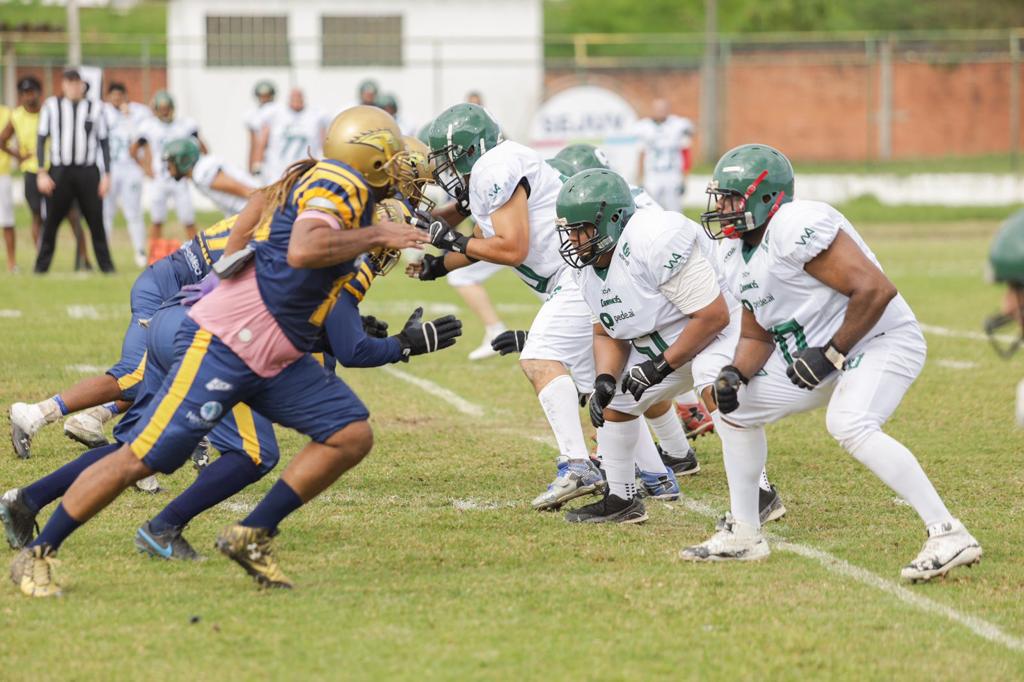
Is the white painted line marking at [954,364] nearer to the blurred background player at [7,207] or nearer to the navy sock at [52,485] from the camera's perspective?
the navy sock at [52,485]

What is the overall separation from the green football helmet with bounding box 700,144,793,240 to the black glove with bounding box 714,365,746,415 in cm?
55

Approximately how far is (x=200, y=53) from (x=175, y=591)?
2508 centimetres

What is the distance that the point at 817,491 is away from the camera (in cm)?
668

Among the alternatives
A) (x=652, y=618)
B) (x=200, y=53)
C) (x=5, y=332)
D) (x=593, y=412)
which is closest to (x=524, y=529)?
(x=593, y=412)

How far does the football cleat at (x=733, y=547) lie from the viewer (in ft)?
17.7

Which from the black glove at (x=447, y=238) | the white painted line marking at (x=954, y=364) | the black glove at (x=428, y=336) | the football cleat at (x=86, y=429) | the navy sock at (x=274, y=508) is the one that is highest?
the black glove at (x=447, y=238)

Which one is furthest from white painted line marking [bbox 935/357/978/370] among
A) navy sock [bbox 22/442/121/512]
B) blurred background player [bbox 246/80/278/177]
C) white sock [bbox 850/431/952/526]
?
blurred background player [bbox 246/80/278/177]

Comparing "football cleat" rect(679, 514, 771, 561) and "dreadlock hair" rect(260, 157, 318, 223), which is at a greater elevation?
"dreadlock hair" rect(260, 157, 318, 223)

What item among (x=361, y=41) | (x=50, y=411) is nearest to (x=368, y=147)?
(x=50, y=411)

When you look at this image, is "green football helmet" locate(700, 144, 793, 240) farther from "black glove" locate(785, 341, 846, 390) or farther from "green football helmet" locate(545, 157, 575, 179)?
"green football helmet" locate(545, 157, 575, 179)

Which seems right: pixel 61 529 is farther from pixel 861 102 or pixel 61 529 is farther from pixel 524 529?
pixel 861 102

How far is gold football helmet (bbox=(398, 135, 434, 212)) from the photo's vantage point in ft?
17.1

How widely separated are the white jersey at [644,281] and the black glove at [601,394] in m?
0.22

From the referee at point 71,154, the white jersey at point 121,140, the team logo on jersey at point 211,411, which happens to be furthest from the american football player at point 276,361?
the white jersey at point 121,140
